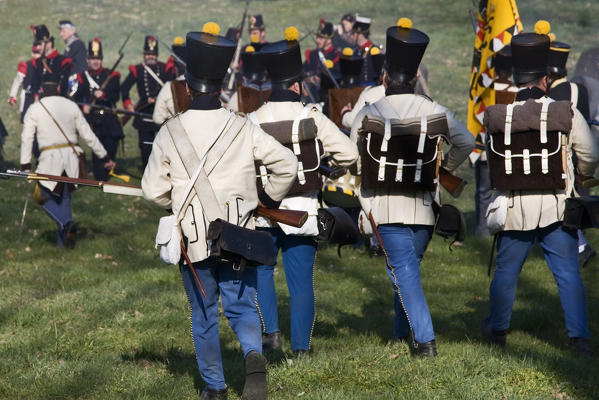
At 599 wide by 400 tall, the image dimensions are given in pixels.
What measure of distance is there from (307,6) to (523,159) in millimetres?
31912

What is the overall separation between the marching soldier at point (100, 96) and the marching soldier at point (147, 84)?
1.13 ft

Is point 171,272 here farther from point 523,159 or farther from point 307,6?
point 307,6

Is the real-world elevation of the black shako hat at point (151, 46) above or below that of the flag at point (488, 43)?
below

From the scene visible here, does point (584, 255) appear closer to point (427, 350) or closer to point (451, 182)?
point (451, 182)

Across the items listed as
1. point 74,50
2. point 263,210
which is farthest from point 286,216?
point 74,50

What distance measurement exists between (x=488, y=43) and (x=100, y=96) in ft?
27.2

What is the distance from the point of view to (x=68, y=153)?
36.1 feet

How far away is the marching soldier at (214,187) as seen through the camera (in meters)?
4.93

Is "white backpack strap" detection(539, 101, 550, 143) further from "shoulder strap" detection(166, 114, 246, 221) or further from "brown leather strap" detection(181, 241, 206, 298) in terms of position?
"brown leather strap" detection(181, 241, 206, 298)

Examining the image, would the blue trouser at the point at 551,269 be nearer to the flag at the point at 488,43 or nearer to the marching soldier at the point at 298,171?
the marching soldier at the point at 298,171

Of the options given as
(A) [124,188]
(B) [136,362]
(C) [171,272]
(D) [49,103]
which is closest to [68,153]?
(D) [49,103]

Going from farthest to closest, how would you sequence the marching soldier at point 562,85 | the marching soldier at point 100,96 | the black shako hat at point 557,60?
the marching soldier at point 100,96, the black shako hat at point 557,60, the marching soldier at point 562,85

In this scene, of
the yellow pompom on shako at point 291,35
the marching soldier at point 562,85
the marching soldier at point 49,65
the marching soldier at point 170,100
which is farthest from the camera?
the marching soldier at point 49,65

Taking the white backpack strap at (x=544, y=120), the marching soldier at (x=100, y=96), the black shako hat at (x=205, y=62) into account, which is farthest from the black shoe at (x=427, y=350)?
the marching soldier at (x=100, y=96)
